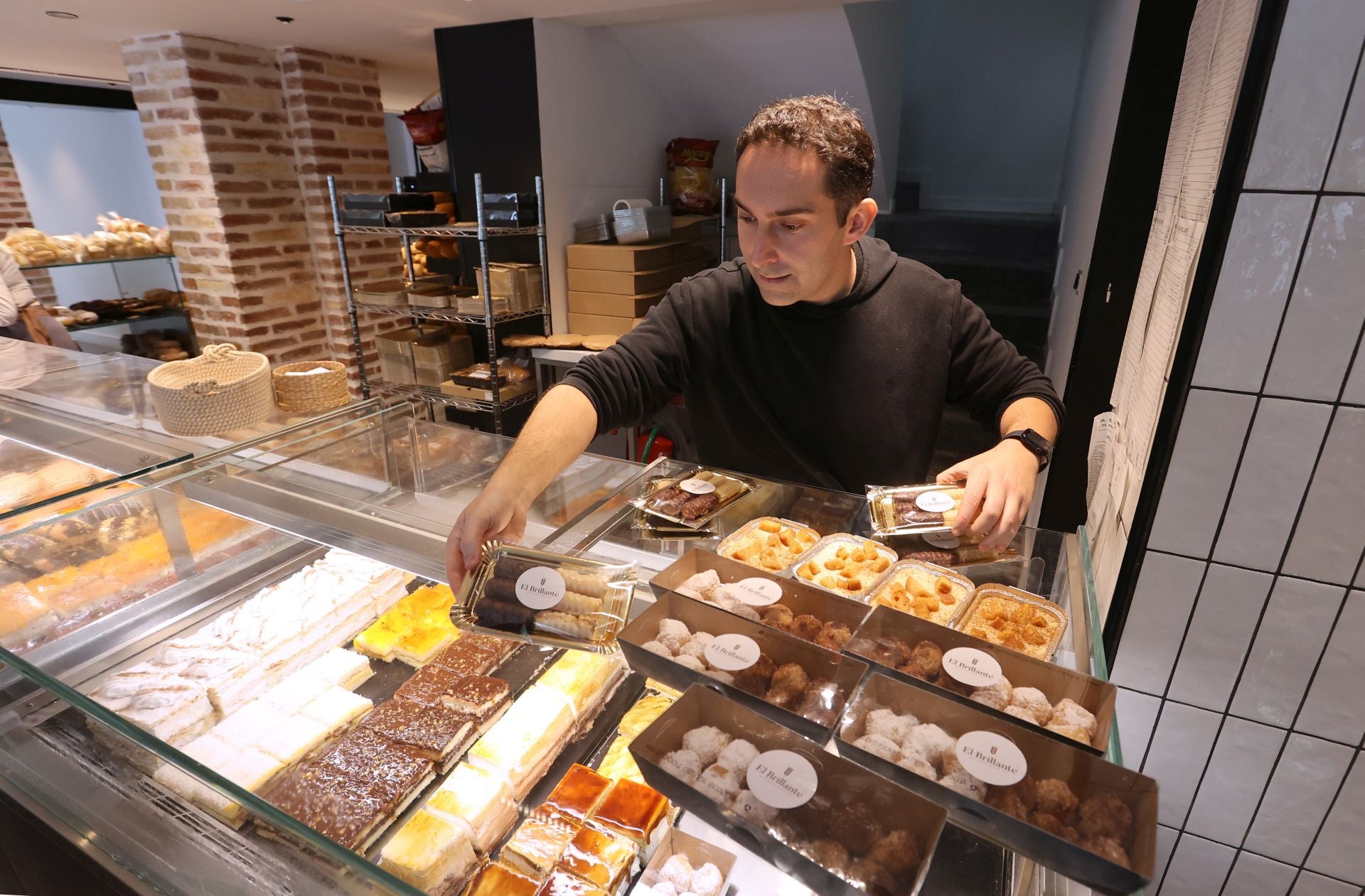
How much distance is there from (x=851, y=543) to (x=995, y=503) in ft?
0.83

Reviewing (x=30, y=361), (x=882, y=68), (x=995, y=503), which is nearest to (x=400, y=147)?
(x=882, y=68)

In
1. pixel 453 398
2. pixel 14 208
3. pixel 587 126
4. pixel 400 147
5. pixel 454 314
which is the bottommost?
pixel 453 398

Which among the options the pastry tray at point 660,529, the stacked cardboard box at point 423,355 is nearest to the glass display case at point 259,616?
the pastry tray at point 660,529

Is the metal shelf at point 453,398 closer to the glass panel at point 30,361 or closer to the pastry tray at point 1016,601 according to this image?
the glass panel at point 30,361

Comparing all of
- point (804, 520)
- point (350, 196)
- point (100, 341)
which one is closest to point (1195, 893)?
point (804, 520)

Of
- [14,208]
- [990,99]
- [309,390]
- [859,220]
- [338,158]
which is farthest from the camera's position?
[990,99]

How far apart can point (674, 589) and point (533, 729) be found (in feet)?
1.16

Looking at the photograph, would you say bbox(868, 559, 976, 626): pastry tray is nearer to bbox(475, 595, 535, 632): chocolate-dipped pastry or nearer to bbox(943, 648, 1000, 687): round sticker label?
bbox(943, 648, 1000, 687): round sticker label

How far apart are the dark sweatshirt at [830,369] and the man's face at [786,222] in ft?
0.69

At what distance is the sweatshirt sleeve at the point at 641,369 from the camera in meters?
1.75

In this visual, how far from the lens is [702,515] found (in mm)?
1370

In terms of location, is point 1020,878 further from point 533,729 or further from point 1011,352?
point 1011,352

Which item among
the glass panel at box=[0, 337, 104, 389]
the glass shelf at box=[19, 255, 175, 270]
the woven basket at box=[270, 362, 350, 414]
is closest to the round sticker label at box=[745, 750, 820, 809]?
the woven basket at box=[270, 362, 350, 414]

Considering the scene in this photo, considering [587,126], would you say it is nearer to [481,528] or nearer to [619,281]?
[619,281]
